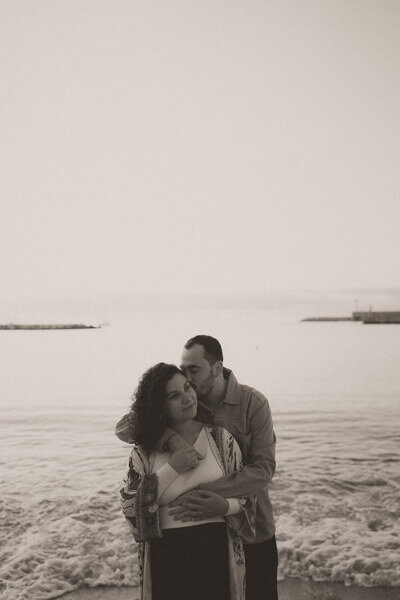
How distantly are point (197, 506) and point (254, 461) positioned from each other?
52 cm

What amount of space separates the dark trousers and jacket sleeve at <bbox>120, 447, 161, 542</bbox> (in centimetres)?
83

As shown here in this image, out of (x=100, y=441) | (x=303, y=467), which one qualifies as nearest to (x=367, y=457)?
(x=303, y=467)

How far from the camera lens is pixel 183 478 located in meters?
2.60

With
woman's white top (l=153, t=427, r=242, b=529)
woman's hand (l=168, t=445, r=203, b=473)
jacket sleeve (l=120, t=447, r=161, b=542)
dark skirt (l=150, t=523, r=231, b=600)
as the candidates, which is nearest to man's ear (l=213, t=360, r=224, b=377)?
woman's white top (l=153, t=427, r=242, b=529)

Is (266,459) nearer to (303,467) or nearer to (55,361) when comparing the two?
(303,467)

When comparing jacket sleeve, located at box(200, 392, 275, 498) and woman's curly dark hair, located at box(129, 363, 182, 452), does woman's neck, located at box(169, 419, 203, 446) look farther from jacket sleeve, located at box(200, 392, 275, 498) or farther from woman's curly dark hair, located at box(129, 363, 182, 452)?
jacket sleeve, located at box(200, 392, 275, 498)

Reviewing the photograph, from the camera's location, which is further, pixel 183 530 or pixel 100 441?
pixel 100 441

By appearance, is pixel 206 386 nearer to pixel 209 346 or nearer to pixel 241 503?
pixel 209 346

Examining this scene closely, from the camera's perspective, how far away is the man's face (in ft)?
9.91

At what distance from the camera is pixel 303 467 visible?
31.9 feet

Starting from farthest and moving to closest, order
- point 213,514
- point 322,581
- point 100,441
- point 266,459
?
point 100,441 → point 322,581 → point 266,459 → point 213,514

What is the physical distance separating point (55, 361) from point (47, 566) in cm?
3405

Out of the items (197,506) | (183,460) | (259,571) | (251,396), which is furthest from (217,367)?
(259,571)

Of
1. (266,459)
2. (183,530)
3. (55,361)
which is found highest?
(266,459)
